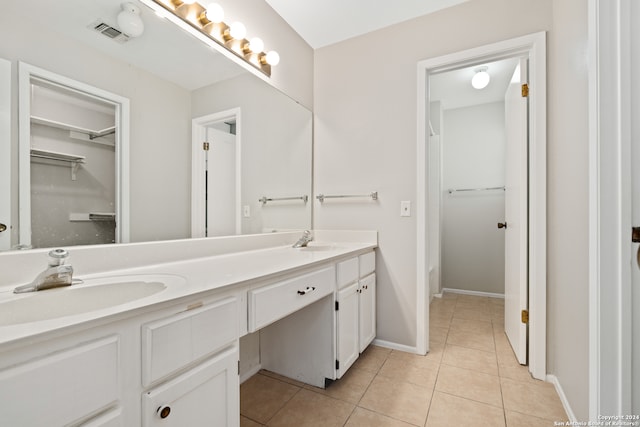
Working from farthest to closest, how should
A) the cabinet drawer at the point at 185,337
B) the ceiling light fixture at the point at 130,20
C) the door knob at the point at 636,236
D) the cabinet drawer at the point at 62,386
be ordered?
the ceiling light fixture at the point at 130,20 < the door knob at the point at 636,236 < the cabinet drawer at the point at 185,337 < the cabinet drawer at the point at 62,386

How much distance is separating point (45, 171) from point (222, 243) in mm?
764

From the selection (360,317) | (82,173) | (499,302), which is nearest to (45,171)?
(82,173)

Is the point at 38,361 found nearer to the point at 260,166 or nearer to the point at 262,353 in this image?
the point at 262,353

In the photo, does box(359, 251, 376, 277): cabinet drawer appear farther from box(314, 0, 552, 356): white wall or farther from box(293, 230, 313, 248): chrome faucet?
box(293, 230, 313, 248): chrome faucet

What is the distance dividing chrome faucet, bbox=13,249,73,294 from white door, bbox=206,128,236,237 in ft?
2.25

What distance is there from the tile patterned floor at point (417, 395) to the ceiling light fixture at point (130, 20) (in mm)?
1759

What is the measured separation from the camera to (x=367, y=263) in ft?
6.45

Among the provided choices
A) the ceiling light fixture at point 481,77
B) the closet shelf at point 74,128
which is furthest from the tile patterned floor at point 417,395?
the ceiling light fixture at point 481,77

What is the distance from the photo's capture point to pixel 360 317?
71.8 inches

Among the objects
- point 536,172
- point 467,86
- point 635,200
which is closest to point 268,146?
point 536,172

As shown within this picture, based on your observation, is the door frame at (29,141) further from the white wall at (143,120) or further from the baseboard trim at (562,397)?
the baseboard trim at (562,397)

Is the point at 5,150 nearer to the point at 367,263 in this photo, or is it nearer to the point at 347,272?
the point at 347,272

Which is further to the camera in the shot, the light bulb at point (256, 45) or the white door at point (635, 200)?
the light bulb at point (256, 45)

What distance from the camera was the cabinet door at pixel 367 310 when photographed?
1852mm
